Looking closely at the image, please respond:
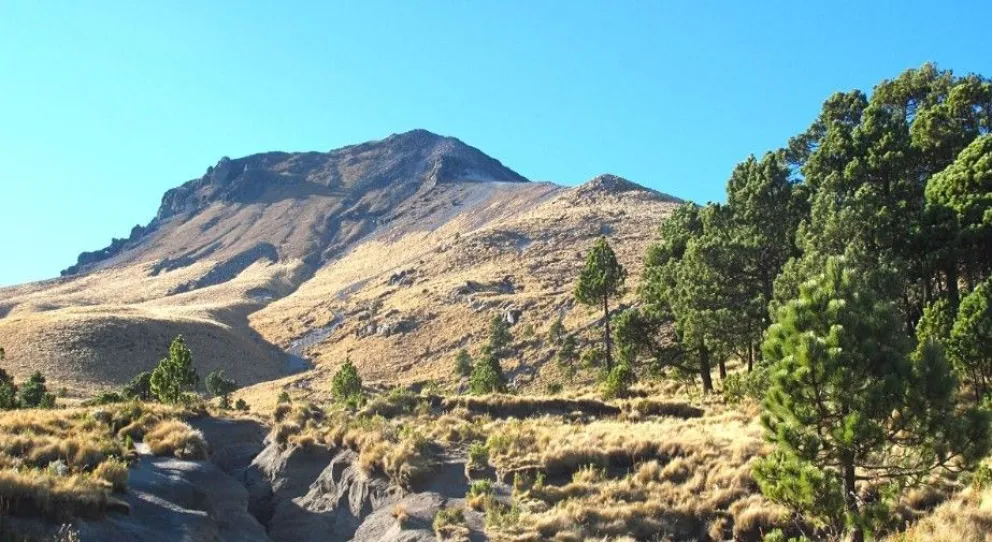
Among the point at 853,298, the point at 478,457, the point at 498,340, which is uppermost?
the point at 853,298

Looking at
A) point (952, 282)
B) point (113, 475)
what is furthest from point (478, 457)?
point (952, 282)

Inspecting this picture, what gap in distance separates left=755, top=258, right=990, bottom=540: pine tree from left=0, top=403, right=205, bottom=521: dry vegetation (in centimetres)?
1246

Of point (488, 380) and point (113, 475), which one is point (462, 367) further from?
point (113, 475)

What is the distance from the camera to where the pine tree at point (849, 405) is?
12.5 meters

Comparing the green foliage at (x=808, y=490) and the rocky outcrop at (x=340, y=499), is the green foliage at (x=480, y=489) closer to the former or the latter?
the rocky outcrop at (x=340, y=499)

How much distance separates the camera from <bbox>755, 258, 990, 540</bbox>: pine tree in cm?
1251

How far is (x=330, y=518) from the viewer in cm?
1894

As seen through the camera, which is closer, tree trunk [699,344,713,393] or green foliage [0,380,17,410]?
tree trunk [699,344,713,393]

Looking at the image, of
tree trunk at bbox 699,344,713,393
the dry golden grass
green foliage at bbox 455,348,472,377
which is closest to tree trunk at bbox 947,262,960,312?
tree trunk at bbox 699,344,713,393

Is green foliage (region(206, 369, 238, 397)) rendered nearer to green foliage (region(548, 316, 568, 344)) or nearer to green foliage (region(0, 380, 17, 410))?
green foliage (region(0, 380, 17, 410))

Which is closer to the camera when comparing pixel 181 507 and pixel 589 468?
pixel 181 507

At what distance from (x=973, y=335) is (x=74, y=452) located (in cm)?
2434

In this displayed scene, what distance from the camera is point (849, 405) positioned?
1279 centimetres

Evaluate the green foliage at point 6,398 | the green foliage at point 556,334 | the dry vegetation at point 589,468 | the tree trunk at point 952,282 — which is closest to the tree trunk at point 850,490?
the dry vegetation at point 589,468
